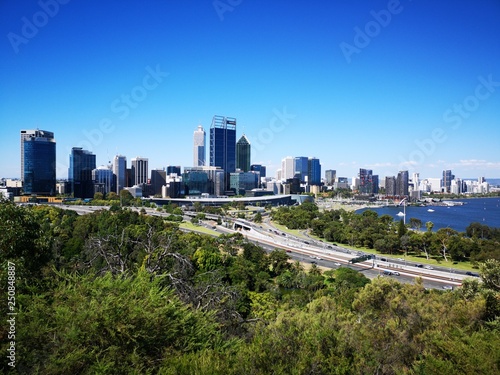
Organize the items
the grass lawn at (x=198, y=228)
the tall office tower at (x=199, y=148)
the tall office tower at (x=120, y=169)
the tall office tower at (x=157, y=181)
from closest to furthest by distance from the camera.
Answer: the grass lawn at (x=198, y=228), the tall office tower at (x=157, y=181), the tall office tower at (x=120, y=169), the tall office tower at (x=199, y=148)

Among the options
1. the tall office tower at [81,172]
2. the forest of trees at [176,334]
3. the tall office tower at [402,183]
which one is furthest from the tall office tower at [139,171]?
the forest of trees at [176,334]

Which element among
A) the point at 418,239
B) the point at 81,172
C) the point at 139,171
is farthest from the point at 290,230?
the point at 139,171

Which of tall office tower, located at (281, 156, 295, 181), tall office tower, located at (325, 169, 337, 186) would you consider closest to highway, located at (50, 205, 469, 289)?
tall office tower, located at (281, 156, 295, 181)

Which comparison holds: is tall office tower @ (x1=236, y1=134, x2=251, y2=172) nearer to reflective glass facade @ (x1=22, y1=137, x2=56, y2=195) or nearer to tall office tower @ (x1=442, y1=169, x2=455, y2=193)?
reflective glass facade @ (x1=22, y1=137, x2=56, y2=195)

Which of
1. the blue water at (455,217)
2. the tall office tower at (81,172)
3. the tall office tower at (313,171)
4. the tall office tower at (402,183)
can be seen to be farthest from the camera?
the tall office tower at (313,171)

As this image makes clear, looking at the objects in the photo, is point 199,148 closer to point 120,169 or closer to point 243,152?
point 243,152

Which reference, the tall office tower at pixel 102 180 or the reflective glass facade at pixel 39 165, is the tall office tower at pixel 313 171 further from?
the reflective glass facade at pixel 39 165
